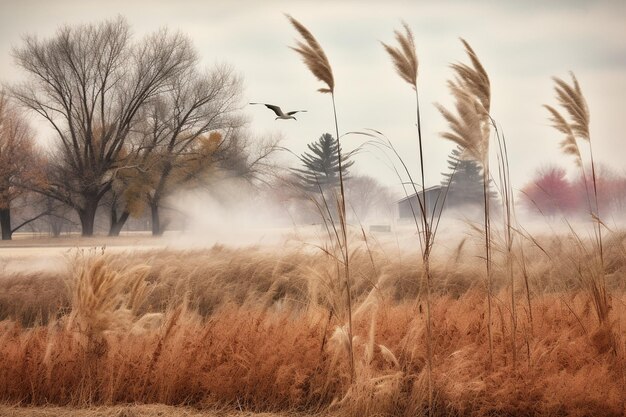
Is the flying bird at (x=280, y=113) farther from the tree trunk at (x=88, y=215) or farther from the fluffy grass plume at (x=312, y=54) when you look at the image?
the tree trunk at (x=88, y=215)

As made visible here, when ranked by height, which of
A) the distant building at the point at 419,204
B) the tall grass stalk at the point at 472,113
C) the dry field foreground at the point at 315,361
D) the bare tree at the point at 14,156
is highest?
the bare tree at the point at 14,156

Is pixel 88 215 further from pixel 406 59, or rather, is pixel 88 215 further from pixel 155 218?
pixel 406 59

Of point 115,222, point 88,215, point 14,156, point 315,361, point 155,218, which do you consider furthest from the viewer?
point 115,222

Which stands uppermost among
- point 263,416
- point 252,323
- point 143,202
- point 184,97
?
point 184,97

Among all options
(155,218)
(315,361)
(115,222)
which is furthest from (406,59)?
(115,222)

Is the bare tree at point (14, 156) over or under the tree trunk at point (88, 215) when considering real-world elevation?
over

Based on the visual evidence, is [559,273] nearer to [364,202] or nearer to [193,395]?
[193,395]

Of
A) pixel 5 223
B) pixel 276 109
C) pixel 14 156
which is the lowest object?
pixel 5 223

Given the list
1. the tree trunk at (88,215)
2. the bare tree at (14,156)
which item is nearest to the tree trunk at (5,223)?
the bare tree at (14,156)

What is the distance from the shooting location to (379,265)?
6.81 metres

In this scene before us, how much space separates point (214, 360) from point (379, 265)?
3.51 metres

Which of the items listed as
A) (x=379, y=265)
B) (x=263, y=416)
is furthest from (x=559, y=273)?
(x=263, y=416)

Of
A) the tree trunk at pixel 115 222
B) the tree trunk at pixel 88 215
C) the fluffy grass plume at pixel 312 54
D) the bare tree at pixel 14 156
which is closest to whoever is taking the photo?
the fluffy grass plume at pixel 312 54

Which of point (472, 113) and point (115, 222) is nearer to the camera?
point (472, 113)
